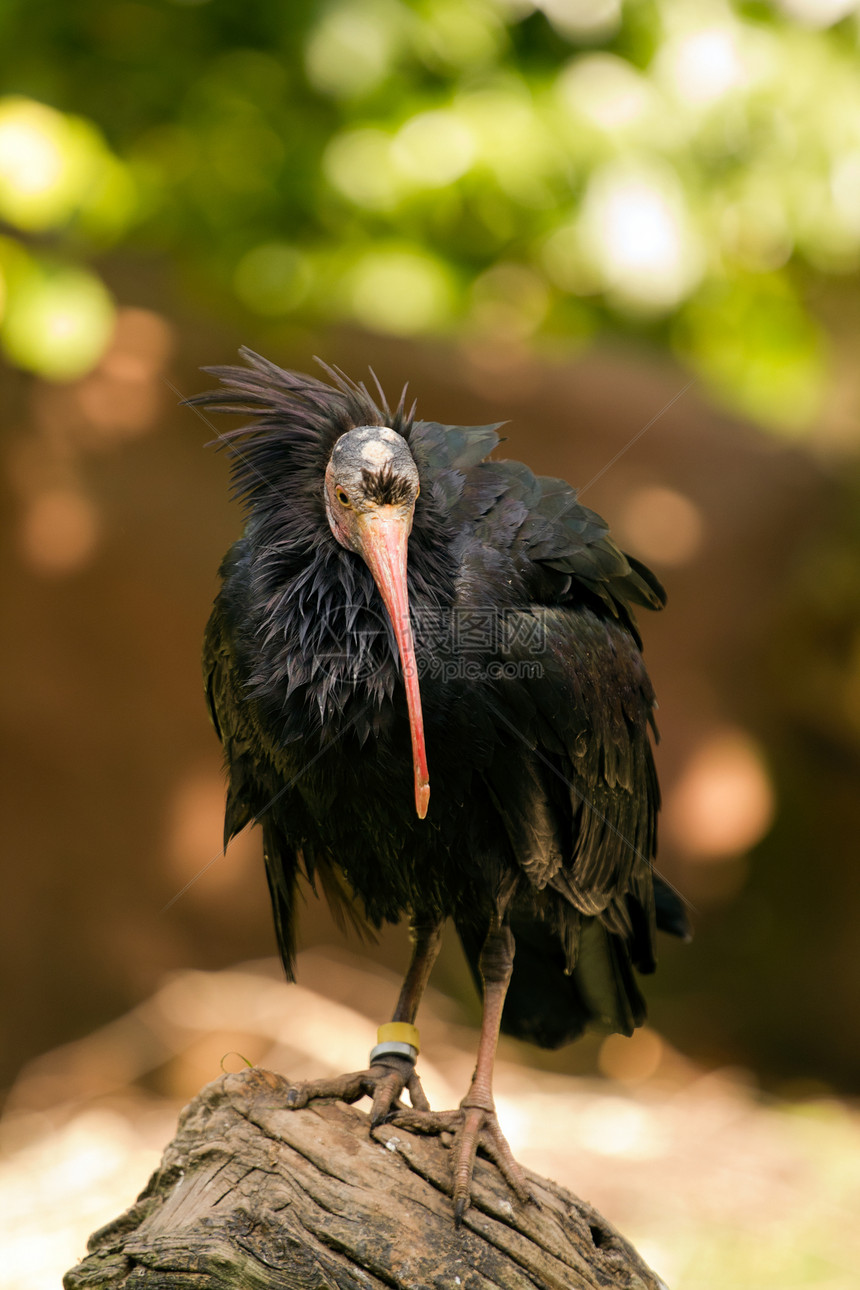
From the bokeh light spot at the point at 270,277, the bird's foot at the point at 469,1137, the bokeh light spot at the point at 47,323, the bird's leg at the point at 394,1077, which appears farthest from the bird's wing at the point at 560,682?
the bokeh light spot at the point at 270,277

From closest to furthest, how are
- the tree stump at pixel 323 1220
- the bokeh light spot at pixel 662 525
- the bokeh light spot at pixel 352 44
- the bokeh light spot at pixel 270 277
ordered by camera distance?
the tree stump at pixel 323 1220, the bokeh light spot at pixel 352 44, the bokeh light spot at pixel 270 277, the bokeh light spot at pixel 662 525

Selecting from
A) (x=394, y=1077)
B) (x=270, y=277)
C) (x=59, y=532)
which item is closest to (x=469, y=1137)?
(x=394, y=1077)

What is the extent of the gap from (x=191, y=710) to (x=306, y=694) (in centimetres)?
356

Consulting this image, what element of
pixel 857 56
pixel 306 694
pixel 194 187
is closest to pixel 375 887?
pixel 306 694

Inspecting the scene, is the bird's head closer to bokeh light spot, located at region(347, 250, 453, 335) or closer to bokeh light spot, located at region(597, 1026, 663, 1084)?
bokeh light spot, located at region(347, 250, 453, 335)

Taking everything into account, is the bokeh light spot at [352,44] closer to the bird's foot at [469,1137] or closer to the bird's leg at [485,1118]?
the bird's leg at [485,1118]

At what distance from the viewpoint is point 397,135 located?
5133 millimetres

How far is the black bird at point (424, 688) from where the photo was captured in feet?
8.93

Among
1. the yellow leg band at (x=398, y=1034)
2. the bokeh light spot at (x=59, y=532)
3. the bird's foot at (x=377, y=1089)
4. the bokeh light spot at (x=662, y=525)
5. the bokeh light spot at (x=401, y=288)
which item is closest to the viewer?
the bird's foot at (x=377, y=1089)

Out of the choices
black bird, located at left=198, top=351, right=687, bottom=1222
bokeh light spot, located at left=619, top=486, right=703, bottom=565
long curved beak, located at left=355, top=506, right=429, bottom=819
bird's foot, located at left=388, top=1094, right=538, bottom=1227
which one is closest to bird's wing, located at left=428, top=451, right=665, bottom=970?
black bird, located at left=198, top=351, right=687, bottom=1222

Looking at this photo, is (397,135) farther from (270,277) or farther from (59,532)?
(59,532)

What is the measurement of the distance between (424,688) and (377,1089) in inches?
45.0

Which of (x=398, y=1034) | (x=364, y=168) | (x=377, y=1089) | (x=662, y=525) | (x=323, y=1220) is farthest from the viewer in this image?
(x=662, y=525)

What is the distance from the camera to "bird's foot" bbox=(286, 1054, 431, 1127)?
2.94 metres
